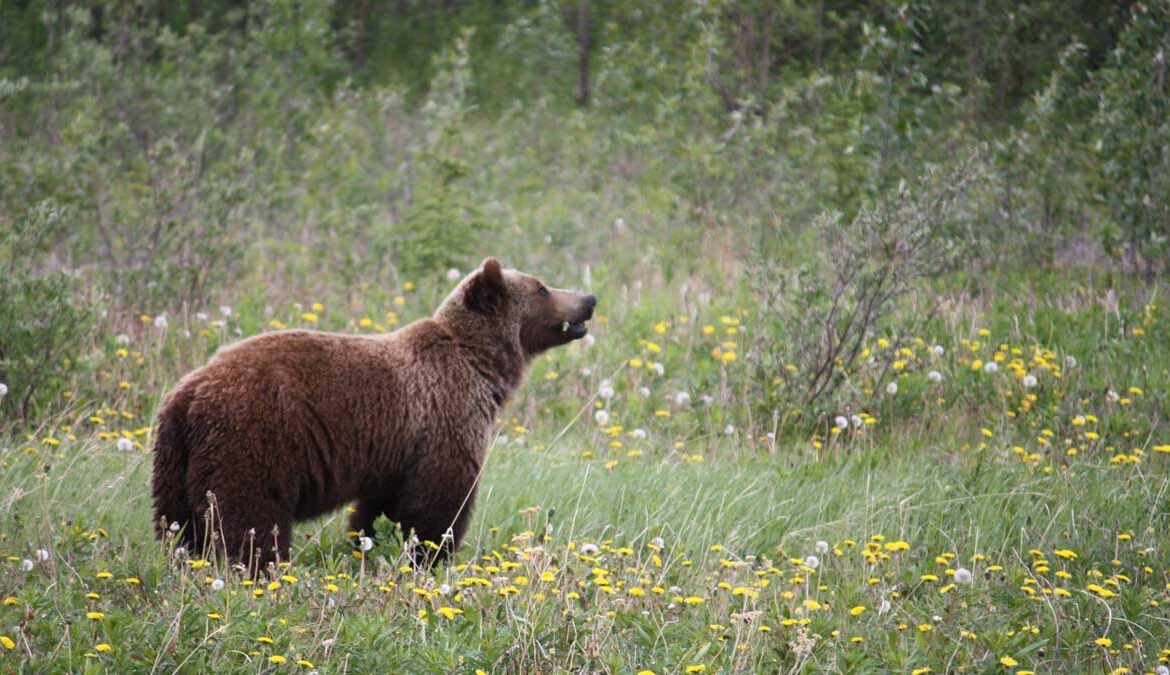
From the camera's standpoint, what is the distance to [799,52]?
66.5ft

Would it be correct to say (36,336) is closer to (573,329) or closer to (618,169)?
(573,329)

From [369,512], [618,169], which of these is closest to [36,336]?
[369,512]

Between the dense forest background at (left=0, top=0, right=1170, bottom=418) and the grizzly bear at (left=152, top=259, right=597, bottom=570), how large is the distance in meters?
2.66

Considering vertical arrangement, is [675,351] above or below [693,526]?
below

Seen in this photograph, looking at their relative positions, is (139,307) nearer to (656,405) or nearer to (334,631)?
(656,405)

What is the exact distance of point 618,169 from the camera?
55.1 ft

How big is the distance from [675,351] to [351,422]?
455 cm

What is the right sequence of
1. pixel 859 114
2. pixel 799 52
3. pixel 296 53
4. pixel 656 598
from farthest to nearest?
pixel 799 52, pixel 296 53, pixel 859 114, pixel 656 598

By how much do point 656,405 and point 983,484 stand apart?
108 inches

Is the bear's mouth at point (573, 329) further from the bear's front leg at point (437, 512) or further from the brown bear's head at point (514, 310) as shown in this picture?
the bear's front leg at point (437, 512)

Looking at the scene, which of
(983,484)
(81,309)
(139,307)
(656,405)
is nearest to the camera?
(983,484)

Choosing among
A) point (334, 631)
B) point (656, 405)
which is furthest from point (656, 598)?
point (656, 405)

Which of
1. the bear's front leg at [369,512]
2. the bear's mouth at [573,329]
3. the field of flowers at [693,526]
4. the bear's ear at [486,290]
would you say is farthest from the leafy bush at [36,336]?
the bear's mouth at [573,329]

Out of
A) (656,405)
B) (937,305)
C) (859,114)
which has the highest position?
(859,114)
